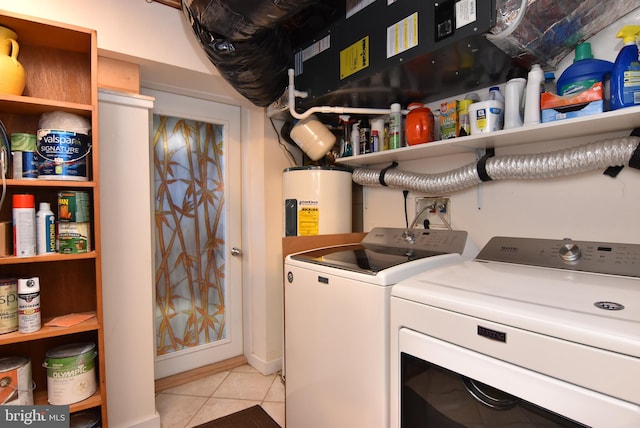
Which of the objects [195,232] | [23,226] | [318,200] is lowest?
[195,232]

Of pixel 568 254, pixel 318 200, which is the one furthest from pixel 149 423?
pixel 568 254

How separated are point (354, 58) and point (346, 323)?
4.10 feet

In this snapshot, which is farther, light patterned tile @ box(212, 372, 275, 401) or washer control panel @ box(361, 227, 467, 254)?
light patterned tile @ box(212, 372, 275, 401)

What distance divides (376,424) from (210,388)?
60.8 inches

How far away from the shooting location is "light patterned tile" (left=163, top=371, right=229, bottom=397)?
2252 millimetres

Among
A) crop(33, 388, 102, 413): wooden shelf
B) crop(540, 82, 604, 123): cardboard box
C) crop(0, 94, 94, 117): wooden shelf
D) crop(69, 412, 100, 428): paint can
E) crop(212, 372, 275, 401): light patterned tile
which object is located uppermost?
crop(0, 94, 94, 117): wooden shelf

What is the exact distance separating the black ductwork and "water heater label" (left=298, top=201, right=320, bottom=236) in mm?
749

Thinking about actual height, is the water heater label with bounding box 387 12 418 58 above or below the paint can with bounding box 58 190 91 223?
above

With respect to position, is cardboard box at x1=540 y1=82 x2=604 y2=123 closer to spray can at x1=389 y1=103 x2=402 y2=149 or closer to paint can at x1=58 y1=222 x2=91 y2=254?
spray can at x1=389 y1=103 x2=402 y2=149

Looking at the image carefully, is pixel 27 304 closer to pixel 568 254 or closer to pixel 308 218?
pixel 308 218

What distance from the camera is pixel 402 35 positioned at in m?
1.41

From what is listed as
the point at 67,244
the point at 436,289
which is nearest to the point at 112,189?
the point at 67,244

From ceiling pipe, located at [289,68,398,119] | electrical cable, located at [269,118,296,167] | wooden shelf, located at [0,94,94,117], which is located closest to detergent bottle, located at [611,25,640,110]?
ceiling pipe, located at [289,68,398,119]

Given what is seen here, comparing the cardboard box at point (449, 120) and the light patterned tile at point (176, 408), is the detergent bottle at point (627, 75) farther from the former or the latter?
the light patterned tile at point (176, 408)
